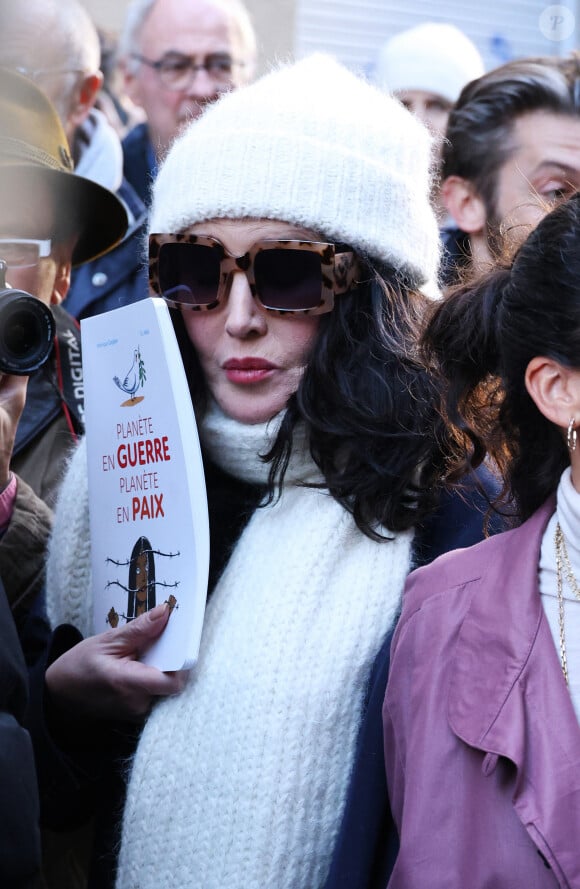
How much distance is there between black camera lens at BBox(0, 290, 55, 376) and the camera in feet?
5.90

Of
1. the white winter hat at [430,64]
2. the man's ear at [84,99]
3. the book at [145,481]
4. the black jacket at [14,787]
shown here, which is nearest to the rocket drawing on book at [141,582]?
the book at [145,481]

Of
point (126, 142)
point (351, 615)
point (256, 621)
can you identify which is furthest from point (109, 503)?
point (126, 142)

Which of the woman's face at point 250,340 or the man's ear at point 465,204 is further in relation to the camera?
the man's ear at point 465,204

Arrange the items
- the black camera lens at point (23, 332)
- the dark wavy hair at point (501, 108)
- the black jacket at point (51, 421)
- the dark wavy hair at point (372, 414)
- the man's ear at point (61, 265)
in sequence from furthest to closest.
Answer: the dark wavy hair at point (501, 108) < the black jacket at point (51, 421) < the man's ear at point (61, 265) < the dark wavy hair at point (372, 414) < the black camera lens at point (23, 332)

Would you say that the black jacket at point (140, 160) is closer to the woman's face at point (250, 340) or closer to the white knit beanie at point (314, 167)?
the white knit beanie at point (314, 167)

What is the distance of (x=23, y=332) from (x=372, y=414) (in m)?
0.59

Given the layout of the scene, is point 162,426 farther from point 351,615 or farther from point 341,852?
point 341,852

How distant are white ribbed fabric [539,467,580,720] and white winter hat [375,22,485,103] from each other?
2.72m

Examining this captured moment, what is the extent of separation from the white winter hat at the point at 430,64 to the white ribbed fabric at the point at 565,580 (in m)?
2.72

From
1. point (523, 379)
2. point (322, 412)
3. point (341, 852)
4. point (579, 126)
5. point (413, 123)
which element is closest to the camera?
point (341, 852)

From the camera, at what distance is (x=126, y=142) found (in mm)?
3783

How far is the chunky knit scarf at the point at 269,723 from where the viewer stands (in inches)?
67.1

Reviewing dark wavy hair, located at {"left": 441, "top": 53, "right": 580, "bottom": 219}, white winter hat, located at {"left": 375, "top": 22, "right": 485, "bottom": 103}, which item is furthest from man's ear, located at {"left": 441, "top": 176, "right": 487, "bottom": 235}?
white winter hat, located at {"left": 375, "top": 22, "right": 485, "bottom": 103}

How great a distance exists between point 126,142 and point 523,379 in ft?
7.85
